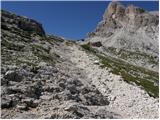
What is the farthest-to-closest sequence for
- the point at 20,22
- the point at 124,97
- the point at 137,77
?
the point at 20,22, the point at 137,77, the point at 124,97

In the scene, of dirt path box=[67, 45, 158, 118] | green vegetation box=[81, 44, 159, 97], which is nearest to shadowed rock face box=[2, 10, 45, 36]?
green vegetation box=[81, 44, 159, 97]

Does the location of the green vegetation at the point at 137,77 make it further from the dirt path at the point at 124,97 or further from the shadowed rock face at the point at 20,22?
the shadowed rock face at the point at 20,22

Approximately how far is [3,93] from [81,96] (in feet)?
25.9

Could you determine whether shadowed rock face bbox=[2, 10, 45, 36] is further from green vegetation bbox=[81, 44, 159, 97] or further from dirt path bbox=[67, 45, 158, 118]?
dirt path bbox=[67, 45, 158, 118]

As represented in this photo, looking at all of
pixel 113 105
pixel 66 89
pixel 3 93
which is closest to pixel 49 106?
pixel 3 93

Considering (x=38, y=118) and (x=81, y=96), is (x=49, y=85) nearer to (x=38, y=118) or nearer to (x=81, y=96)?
(x=81, y=96)

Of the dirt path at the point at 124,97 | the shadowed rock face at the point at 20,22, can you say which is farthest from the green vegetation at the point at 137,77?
the shadowed rock face at the point at 20,22

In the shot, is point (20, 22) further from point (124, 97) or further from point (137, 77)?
point (124, 97)

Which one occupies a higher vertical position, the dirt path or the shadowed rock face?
the shadowed rock face

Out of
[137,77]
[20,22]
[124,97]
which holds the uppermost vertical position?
[20,22]

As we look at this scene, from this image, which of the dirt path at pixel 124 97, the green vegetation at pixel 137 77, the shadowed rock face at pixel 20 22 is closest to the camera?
the dirt path at pixel 124 97

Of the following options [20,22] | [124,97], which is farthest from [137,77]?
[20,22]

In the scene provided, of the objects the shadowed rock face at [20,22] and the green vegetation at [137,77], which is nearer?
the green vegetation at [137,77]

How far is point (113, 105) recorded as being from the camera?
114 feet
